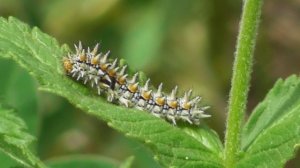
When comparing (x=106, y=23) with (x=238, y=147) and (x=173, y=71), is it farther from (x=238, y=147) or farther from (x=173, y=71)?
(x=238, y=147)

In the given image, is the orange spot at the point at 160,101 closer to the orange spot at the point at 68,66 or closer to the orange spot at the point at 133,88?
the orange spot at the point at 133,88

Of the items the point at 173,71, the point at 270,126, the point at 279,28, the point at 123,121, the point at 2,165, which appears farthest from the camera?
the point at 279,28

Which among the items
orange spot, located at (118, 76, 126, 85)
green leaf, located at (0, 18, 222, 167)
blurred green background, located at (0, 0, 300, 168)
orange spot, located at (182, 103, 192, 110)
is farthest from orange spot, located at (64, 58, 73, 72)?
blurred green background, located at (0, 0, 300, 168)

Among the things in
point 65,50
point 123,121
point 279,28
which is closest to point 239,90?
point 123,121

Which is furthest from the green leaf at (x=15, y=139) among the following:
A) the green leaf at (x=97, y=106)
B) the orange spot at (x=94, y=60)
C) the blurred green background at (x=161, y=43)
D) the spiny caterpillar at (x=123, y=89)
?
the blurred green background at (x=161, y=43)

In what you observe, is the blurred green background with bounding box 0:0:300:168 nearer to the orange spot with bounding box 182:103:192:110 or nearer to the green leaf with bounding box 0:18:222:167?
the orange spot with bounding box 182:103:192:110
